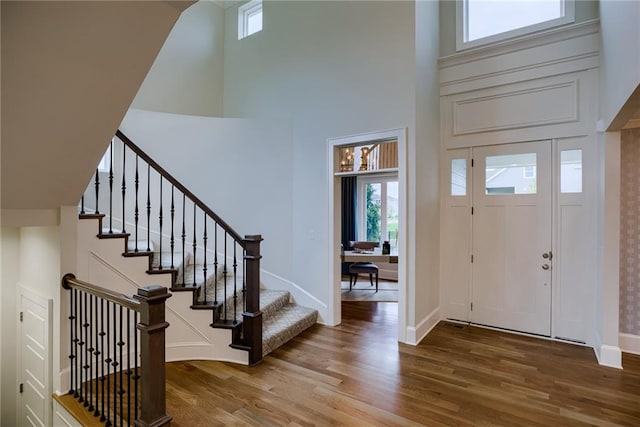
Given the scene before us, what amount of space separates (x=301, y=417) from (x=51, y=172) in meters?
2.50

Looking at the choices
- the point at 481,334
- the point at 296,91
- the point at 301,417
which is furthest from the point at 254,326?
the point at 296,91

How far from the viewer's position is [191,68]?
5.41 meters

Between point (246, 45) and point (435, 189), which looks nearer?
point (435, 189)

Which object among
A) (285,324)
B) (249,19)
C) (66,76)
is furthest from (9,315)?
(249,19)

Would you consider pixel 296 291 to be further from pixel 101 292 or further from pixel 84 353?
pixel 101 292

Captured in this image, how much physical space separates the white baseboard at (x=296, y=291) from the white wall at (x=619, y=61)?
3574 mm

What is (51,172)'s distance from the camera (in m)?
2.27

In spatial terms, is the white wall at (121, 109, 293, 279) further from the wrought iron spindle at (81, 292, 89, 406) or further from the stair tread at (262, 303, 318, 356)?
the wrought iron spindle at (81, 292, 89, 406)

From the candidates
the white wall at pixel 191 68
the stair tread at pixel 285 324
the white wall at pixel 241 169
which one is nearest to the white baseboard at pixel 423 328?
the stair tread at pixel 285 324

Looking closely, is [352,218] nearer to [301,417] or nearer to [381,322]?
[381,322]

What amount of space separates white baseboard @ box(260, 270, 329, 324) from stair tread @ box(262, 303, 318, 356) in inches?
2.7

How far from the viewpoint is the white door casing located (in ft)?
8.93

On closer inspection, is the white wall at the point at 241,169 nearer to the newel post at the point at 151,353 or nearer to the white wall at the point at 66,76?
the white wall at the point at 66,76

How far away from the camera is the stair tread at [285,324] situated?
349cm
